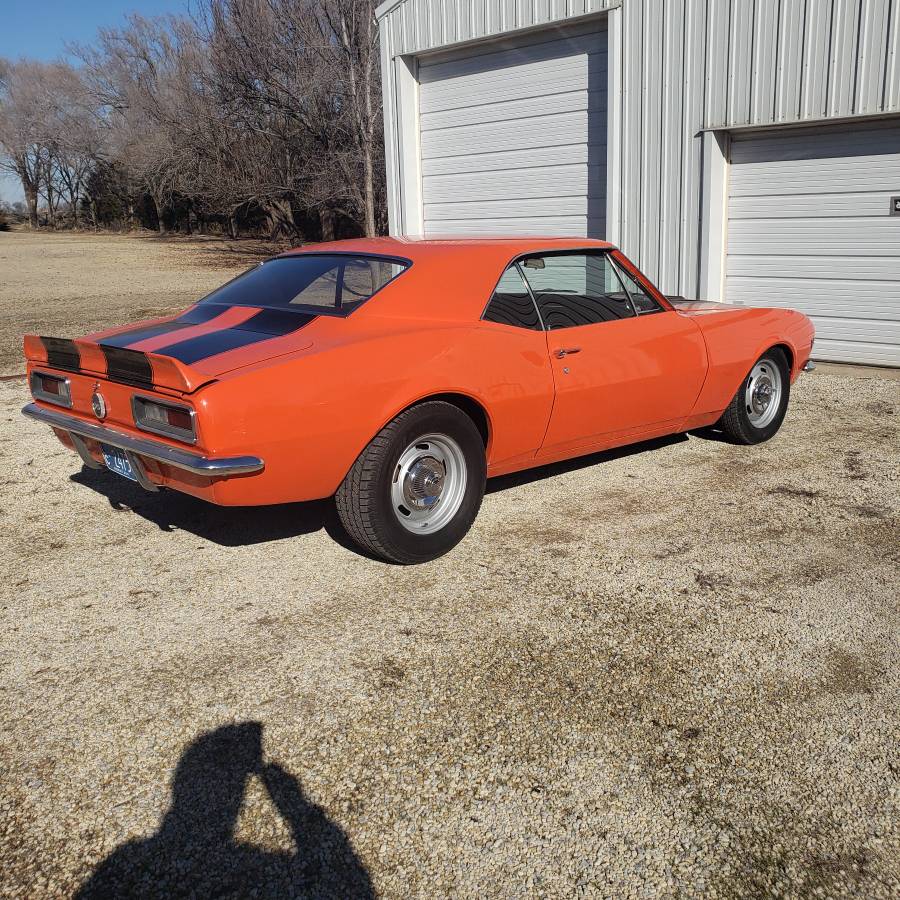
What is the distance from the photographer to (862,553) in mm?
4387

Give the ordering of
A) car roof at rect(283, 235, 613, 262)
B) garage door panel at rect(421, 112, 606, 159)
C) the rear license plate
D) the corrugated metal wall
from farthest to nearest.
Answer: garage door panel at rect(421, 112, 606, 159) < the corrugated metal wall < car roof at rect(283, 235, 613, 262) < the rear license plate

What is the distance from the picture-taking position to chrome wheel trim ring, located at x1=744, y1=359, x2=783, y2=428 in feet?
20.2

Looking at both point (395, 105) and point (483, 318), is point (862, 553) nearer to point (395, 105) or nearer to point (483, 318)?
point (483, 318)

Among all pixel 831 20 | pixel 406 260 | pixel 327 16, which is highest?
pixel 327 16

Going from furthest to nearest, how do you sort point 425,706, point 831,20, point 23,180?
point 23,180
point 831,20
point 425,706

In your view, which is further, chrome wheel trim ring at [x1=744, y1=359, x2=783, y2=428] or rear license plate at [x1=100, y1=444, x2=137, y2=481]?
chrome wheel trim ring at [x1=744, y1=359, x2=783, y2=428]

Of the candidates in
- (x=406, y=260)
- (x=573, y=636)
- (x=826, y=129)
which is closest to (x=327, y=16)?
(x=826, y=129)

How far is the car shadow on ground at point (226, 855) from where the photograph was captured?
2.29 meters

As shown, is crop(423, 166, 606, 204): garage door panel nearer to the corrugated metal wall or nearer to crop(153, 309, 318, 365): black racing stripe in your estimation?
the corrugated metal wall

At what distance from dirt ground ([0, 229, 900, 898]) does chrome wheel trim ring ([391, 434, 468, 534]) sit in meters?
0.22

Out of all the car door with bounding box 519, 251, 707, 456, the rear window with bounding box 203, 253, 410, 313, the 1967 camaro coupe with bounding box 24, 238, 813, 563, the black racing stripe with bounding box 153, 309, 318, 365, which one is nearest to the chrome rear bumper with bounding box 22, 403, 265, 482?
the 1967 camaro coupe with bounding box 24, 238, 813, 563

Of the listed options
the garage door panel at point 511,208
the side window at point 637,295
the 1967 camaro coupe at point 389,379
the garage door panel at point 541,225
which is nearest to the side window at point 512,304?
the 1967 camaro coupe at point 389,379

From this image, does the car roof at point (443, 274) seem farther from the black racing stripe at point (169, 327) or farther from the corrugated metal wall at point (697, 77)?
the corrugated metal wall at point (697, 77)

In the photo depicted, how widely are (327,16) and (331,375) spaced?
Answer: 830 inches
